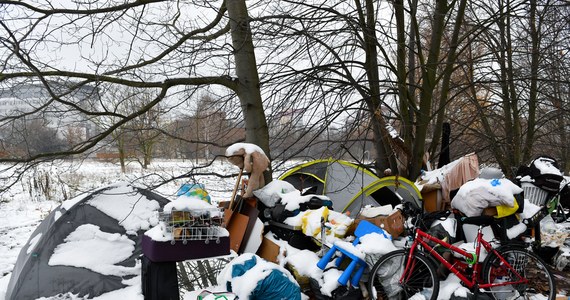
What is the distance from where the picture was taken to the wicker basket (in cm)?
538

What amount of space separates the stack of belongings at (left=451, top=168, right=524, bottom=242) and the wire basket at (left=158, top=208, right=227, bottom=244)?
2.63 m

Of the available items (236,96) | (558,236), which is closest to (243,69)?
(236,96)

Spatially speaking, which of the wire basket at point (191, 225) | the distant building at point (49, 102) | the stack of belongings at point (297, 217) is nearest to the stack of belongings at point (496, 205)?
the stack of belongings at point (297, 217)

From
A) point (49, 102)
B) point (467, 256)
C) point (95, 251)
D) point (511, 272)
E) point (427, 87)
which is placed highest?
point (427, 87)

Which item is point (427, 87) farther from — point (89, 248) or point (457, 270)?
point (89, 248)

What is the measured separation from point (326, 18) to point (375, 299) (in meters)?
4.12

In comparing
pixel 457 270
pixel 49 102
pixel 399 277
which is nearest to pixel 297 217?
pixel 399 277

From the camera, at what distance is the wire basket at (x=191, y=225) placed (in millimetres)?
3678

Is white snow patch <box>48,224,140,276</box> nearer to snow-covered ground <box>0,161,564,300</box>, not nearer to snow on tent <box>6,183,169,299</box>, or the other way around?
snow on tent <box>6,183,169,299</box>

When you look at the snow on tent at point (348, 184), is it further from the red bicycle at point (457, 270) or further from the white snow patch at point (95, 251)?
the white snow patch at point (95, 251)

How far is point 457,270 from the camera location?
426 cm

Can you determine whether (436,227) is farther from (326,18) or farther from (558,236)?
(326,18)

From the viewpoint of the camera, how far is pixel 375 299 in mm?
4031

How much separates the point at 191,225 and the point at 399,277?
204cm
